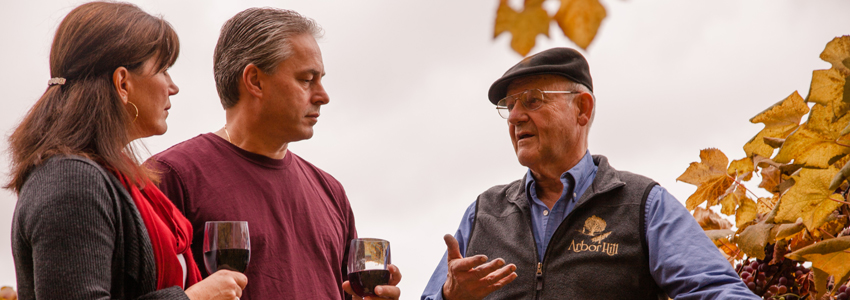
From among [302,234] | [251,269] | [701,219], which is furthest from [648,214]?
[251,269]

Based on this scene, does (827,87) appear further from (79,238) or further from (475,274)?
(79,238)

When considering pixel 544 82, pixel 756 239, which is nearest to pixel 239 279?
pixel 756 239

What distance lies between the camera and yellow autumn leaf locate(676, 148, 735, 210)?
7.23 ft

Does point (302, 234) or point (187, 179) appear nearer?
point (187, 179)

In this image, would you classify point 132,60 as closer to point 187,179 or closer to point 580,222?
point 187,179

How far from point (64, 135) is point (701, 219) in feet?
6.27

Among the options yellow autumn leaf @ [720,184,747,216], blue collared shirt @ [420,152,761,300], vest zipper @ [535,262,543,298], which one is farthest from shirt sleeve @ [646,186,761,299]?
vest zipper @ [535,262,543,298]

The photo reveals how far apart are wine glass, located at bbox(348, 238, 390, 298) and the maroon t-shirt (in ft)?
0.75

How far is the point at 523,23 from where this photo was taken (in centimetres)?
82

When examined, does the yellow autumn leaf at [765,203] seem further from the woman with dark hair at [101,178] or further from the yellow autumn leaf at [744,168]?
the woman with dark hair at [101,178]

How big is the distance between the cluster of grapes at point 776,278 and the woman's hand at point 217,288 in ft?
4.76

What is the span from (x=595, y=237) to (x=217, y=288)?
1.28 metres

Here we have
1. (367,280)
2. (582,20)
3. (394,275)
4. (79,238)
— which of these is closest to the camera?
(582,20)

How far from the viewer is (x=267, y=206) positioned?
7.01 ft
